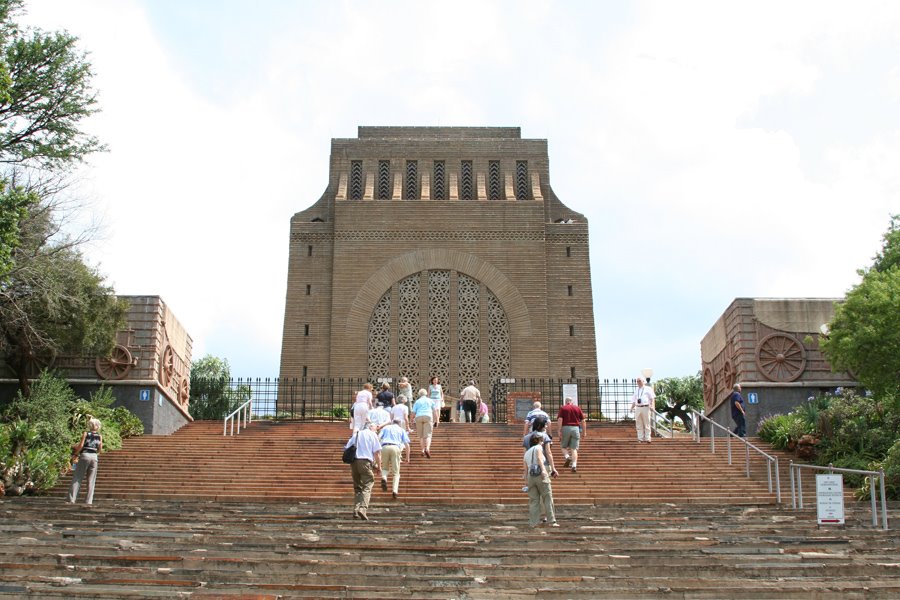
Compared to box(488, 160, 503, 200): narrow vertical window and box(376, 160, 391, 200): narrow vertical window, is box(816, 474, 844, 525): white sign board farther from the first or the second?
box(376, 160, 391, 200): narrow vertical window

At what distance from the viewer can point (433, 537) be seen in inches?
451

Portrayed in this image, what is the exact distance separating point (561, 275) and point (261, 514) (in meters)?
23.7

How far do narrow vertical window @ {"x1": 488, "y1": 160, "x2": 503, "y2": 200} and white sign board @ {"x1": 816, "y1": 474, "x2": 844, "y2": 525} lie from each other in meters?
25.2

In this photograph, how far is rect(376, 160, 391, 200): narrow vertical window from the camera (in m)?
37.4

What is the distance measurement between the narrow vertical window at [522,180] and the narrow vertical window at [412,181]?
3.55 m

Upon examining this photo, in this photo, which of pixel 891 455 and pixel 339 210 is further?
pixel 339 210

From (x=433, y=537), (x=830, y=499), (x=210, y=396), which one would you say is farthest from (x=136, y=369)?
(x=210, y=396)

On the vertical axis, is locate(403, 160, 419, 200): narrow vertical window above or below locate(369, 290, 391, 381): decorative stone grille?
above

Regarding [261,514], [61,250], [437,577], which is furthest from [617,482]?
[61,250]

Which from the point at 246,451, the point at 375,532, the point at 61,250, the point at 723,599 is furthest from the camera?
the point at 61,250

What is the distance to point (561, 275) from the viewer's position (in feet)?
118

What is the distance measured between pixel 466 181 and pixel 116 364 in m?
16.5

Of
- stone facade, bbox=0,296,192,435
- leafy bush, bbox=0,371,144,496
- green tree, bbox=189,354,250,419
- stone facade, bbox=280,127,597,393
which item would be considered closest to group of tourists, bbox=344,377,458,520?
leafy bush, bbox=0,371,144,496

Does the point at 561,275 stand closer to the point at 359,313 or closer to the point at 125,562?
the point at 359,313
